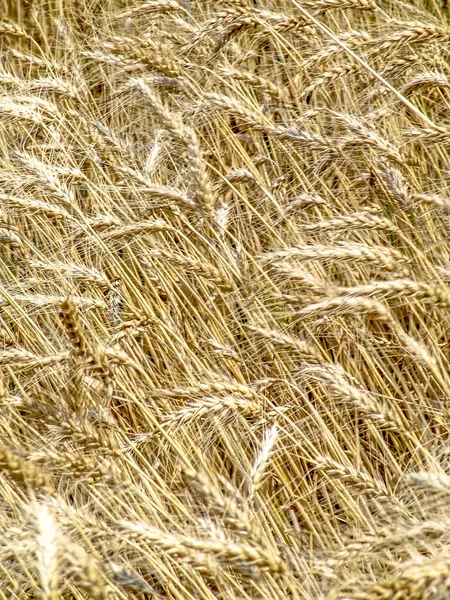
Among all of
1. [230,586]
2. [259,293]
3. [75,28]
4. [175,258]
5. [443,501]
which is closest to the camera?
[443,501]

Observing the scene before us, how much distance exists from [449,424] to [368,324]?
21.9 inches

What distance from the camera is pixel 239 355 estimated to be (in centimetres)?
203

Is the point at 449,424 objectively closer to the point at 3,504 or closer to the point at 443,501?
the point at 443,501

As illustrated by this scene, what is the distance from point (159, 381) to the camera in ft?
6.81

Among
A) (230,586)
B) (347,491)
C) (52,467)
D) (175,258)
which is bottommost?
(230,586)

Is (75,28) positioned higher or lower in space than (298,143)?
higher

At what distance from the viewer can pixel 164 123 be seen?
6.47 feet

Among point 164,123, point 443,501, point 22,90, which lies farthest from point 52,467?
point 22,90

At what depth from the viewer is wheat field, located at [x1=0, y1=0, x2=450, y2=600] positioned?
47.3 inches

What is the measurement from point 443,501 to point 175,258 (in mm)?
1027

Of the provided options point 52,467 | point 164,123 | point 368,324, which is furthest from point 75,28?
point 52,467

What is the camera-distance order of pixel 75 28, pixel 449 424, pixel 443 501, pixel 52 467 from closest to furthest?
pixel 443 501 < pixel 52 467 < pixel 449 424 < pixel 75 28

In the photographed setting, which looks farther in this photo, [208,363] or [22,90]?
[22,90]

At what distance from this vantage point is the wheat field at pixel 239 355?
47.3 inches
